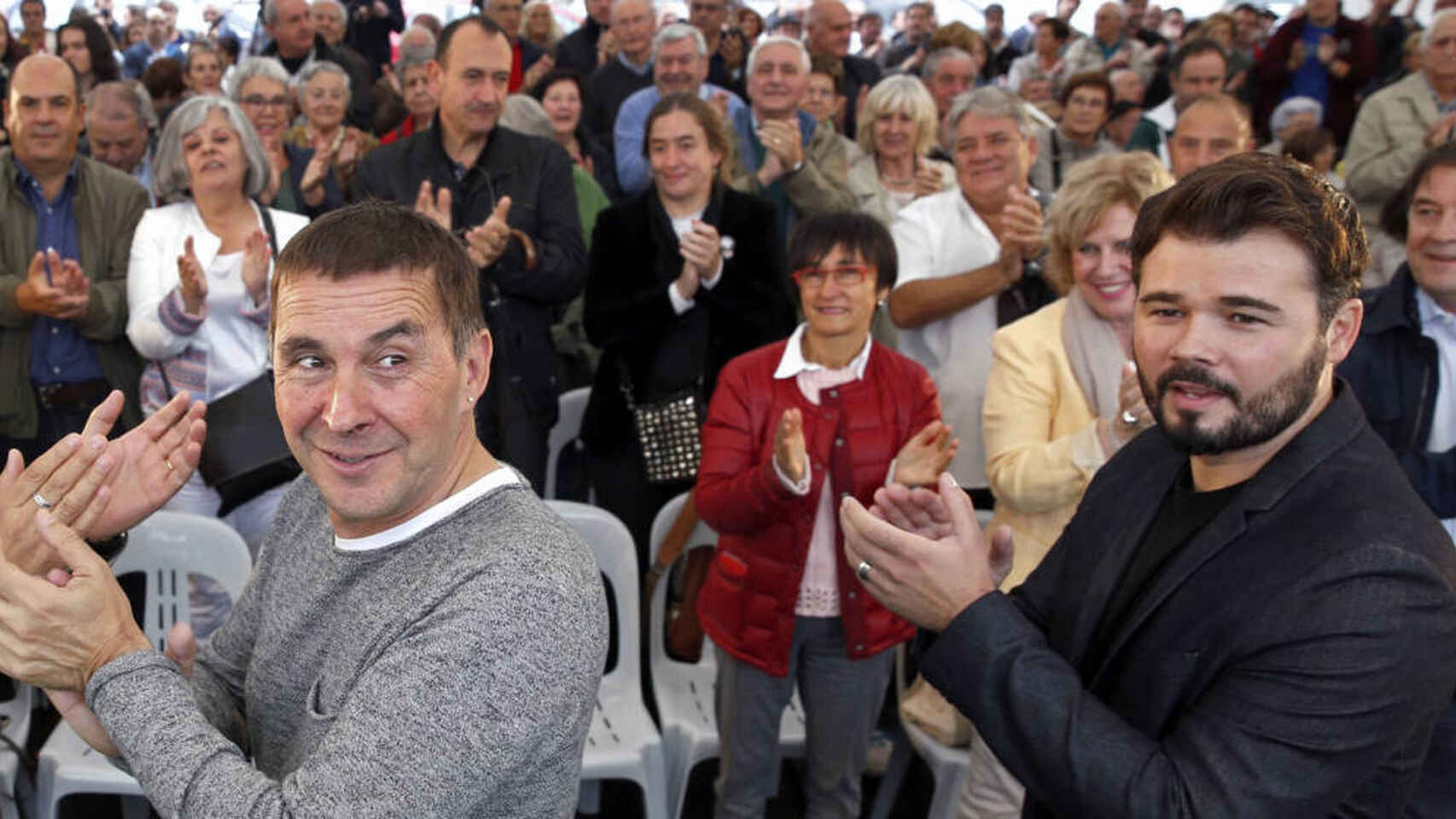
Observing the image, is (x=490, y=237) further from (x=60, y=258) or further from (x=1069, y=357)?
(x=1069, y=357)

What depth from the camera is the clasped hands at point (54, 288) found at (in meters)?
3.07

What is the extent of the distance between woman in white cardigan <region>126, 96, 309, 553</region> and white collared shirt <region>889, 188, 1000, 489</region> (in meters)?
1.70

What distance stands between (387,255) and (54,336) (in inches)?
97.0

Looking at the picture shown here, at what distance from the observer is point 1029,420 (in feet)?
8.43

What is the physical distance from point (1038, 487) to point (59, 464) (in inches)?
68.3

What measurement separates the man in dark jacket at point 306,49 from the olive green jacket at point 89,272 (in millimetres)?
3130

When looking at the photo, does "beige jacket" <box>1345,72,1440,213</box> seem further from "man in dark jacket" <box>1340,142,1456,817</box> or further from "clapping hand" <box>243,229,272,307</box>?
"clapping hand" <box>243,229,272,307</box>

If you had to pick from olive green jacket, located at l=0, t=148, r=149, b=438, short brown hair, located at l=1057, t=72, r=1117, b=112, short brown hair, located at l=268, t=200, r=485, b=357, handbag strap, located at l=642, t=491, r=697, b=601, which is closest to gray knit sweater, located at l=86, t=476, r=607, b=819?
short brown hair, located at l=268, t=200, r=485, b=357

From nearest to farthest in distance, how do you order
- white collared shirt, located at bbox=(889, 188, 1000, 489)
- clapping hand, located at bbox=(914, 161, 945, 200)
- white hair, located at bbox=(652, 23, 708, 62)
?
white collared shirt, located at bbox=(889, 188, 1000, 489) → clapping hand, located at bbox=(914, 161, 945, 200) → white hair, located at bbox=(652, 23, 708, 62)

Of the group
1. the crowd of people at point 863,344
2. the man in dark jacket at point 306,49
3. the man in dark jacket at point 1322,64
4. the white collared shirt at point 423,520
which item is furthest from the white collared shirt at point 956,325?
the man in dark jacket at point 1322,64

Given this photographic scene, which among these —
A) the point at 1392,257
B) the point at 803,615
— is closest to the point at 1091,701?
the point at 803,615

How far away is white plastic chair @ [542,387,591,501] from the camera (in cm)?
378

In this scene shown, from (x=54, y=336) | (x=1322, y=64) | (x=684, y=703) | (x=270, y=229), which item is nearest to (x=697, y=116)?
(x=270, y=229)

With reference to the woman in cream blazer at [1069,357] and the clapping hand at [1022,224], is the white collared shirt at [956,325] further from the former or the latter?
the woman in cream blazer at [1069,357]
